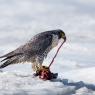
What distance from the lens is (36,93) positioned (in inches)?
358

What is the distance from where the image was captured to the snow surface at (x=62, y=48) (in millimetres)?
9539

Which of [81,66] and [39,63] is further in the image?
[81,66]

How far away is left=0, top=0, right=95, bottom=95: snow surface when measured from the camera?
9.54 meters

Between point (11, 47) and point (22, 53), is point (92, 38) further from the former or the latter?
point (22, 53)

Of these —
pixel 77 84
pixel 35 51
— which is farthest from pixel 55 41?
pixel 77 84

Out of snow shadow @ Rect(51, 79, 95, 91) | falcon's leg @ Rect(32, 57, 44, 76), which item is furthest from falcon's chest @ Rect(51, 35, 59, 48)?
snow shadow @ Rect(51, 79, 95, 91)

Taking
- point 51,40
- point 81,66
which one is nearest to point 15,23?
point 81,66

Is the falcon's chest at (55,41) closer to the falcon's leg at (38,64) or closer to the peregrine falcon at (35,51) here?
the peregrine falcon at (35,51)

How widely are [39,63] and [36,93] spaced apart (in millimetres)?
1234

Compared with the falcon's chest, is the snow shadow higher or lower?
lower

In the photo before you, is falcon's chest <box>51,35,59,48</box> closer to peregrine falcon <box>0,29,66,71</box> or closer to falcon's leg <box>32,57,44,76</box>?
peregrine falcon <box>0,29,66,71</box>

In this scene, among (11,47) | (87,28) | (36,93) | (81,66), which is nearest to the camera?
(36,93)

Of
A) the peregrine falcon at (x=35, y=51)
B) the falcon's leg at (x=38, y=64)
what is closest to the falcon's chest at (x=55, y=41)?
the peregrine falcon at (x=35, y=51)

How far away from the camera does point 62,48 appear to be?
14297 millimetres
